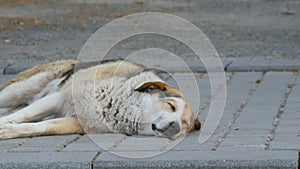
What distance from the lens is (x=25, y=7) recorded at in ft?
51.3

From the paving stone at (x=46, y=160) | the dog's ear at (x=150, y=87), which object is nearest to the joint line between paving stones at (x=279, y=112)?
the dog's ear at (x=150, y=87)

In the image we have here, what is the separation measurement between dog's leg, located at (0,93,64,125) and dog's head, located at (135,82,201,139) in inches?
28.5

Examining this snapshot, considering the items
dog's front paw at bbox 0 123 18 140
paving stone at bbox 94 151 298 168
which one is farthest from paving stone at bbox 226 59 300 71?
paving stone at bbox 94 151 298 168

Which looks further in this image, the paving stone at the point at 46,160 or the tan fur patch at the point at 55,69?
the tan fur patch at the point at 55,69

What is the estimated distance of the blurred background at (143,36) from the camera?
1112 cm

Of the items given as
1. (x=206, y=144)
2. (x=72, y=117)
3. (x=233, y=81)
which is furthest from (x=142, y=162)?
(x=233, y=81)

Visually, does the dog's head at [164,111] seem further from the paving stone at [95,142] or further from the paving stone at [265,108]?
the paving stone at [265,108]

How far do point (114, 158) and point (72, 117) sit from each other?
107cm

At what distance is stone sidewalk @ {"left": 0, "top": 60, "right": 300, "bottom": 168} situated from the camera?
5512 mm

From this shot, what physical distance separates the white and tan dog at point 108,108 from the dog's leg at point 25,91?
0.91 ft

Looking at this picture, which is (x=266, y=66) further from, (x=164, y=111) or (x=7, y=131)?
(x=7, y=131)

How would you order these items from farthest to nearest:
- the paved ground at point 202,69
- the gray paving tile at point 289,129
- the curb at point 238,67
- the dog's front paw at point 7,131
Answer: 1. the curb at point 238,67
2. the dog's front paw at point 7,131
3. the gray paving tile at point 289,129
4. the paved ground at point 202,69

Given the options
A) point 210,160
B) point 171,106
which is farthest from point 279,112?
point 210,160

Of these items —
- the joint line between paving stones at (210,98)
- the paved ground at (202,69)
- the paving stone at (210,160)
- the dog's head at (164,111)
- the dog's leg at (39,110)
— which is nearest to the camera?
the paving stone at (210,160)
